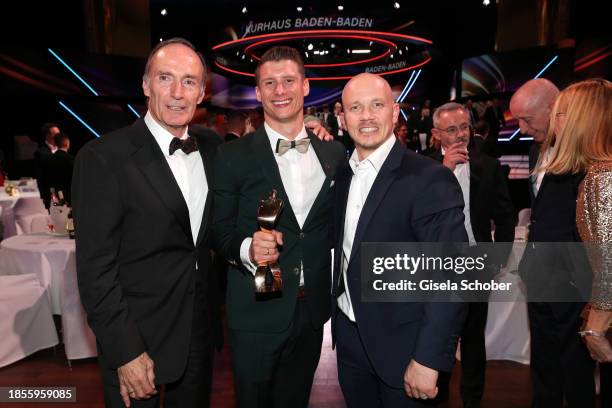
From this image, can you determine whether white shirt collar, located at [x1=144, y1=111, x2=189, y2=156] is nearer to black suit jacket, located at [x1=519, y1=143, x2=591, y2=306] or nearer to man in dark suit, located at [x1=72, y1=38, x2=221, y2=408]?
man in dark suit, located at [x1=72, y1=38, x2=221, y2=408]

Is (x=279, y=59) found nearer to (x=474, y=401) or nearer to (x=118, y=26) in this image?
(x=474, y=401)

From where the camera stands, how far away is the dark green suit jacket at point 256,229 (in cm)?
222

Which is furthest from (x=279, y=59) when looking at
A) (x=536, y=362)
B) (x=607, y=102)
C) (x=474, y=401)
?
(x=474, y=401)

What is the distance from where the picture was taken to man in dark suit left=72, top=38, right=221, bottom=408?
5.90 feet

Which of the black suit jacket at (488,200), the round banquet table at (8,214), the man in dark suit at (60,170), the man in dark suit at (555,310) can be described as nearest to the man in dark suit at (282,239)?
the man in dark suit at (555,310)

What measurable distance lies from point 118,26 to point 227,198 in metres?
12.1

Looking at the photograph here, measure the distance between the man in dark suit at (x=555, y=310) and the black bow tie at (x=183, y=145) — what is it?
1764 mm

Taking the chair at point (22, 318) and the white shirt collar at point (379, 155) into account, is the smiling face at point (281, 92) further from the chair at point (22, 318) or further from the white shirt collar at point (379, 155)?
the chair at point (22, 318)

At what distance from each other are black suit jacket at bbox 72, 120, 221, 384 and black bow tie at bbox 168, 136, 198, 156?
2.5 inches

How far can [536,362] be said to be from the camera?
271 centimetres

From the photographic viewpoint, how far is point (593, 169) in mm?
2033

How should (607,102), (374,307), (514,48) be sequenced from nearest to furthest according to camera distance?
(374,307) < (607,102) < (514,48)

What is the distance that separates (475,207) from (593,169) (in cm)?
121

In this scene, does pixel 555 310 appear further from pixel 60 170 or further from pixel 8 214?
pixel 8 214
